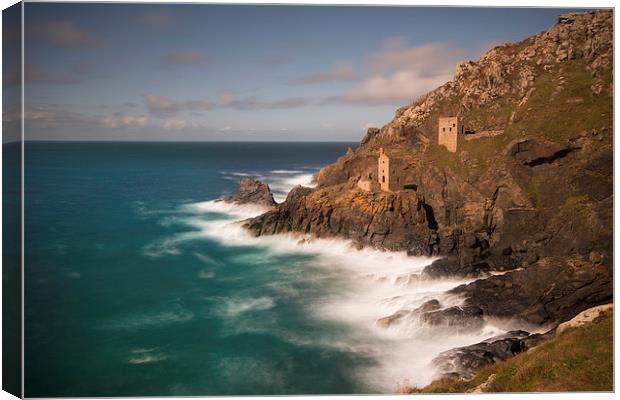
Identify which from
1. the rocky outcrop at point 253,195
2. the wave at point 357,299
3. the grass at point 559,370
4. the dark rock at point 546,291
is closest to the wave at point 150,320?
the wave at point 357,299

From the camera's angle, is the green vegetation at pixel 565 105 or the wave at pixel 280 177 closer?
the green vegetation at pixel 565 105

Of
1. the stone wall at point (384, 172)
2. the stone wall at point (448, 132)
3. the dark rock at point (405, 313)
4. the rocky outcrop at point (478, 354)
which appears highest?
the stone wall at point (448, 132)

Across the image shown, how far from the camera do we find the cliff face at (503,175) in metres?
17.9

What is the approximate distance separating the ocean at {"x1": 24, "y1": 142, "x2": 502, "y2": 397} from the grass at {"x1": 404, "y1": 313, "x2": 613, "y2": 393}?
1.33 metres

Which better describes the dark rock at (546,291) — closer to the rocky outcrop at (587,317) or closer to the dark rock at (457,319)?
the dark rock at (457,319)

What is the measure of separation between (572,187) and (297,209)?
1380 centimetres

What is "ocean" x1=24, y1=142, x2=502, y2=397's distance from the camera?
1189cm

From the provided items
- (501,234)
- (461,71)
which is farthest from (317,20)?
(461,71)

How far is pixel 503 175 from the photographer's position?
76.9ft

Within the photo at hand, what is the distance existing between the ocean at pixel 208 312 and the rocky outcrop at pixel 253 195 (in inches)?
319

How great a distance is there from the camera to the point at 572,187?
19.2 m

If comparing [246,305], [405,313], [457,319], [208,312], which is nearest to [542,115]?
[457,319]

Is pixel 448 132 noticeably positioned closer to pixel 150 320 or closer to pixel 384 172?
pixel 384 172

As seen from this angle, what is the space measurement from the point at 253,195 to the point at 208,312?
68.6 feet
